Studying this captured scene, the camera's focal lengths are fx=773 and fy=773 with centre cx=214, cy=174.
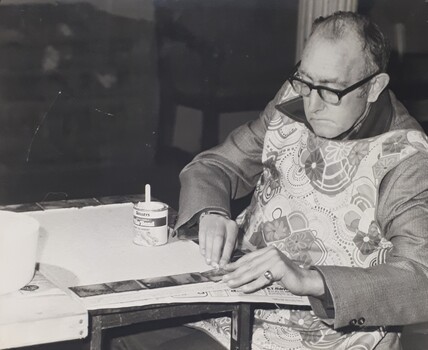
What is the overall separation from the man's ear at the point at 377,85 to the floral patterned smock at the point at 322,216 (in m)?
0.11

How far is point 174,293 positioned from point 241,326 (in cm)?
17

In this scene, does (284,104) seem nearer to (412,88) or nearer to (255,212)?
(255,212)

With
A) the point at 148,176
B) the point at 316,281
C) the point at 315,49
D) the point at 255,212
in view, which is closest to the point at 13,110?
the point at 148,176

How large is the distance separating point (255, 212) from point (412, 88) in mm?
1489

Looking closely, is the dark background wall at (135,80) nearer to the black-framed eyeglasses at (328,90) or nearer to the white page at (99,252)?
the white page at (99,252)

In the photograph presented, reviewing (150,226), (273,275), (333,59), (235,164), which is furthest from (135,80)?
(273,275)

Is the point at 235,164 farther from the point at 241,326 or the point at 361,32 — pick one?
the point at 241,326

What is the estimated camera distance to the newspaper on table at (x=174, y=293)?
1631 mm

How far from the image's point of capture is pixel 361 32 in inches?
77.2

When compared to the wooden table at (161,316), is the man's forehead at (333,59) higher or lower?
higher

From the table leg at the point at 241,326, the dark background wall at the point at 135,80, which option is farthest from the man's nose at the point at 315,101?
the dark background wall at the point at 135,80

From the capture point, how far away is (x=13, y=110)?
2.90 m

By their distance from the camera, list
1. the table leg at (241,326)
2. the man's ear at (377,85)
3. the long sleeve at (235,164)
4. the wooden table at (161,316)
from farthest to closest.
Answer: the long sleeve at (235,164)
the man's ear at (377,85)
the table leg at (241,326)
the wooden table at (161,316)

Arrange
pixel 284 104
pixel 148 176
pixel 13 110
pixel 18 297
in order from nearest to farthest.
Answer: pixel 18 297 < pixel 284 104 < pixel 13 110 < pixel 148 176
